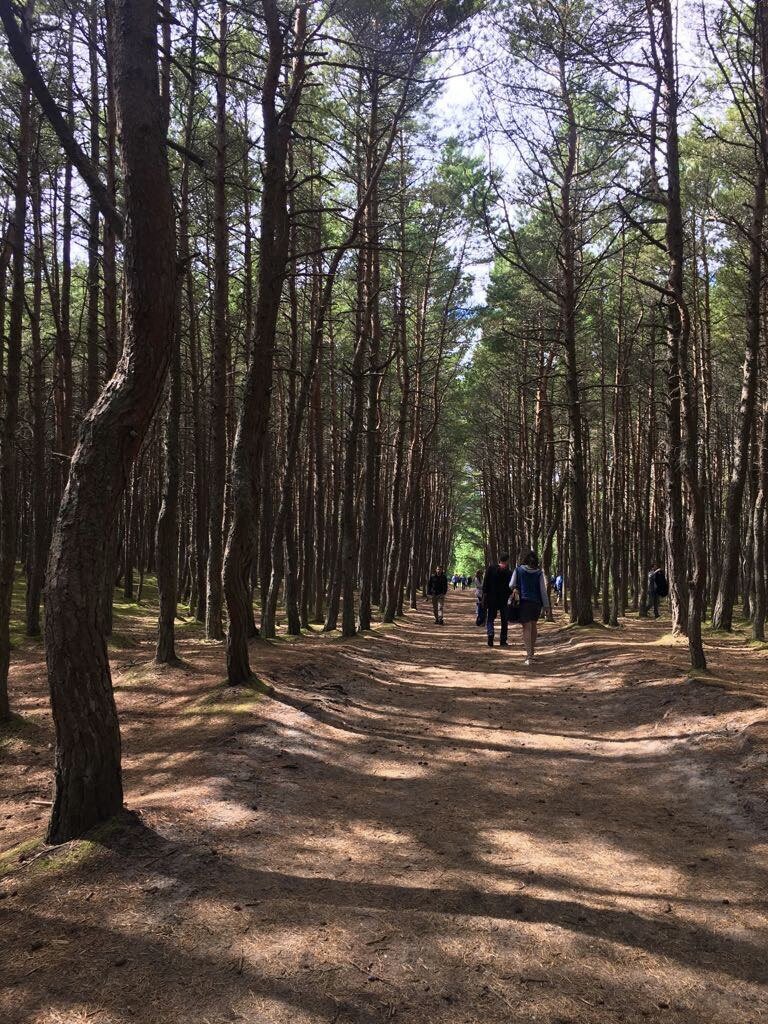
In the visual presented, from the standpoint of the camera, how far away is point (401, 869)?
A: 394 cm

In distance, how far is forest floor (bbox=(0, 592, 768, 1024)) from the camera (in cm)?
274

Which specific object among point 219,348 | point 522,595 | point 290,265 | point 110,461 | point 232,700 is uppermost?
point 290,265

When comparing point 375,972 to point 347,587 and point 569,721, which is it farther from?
point 347,587

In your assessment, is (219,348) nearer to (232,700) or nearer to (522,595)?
(232,700)

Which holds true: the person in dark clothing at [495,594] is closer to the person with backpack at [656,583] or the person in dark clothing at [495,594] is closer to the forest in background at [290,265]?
the forest in background at [290,265]

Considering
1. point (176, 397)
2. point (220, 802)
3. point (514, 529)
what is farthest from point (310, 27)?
point (514, 529)

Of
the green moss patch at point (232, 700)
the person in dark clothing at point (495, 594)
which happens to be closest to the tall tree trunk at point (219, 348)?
the green moss patch at point (232, 700)

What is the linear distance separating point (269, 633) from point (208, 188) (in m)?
9.87

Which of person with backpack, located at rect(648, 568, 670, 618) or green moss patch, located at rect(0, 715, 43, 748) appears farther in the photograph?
person with backpack, located at rect(648, 568, 670, 618)

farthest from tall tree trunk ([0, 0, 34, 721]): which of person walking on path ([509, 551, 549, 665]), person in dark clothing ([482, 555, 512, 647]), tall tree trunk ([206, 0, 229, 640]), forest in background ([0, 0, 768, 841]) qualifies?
person in dark clothing ([482, 555, 512, 647])

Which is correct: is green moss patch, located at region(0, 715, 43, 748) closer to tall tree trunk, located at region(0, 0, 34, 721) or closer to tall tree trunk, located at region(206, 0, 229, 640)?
tall tree trunk, located at region(0, 0, 34, 721)

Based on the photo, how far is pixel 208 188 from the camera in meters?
14.9

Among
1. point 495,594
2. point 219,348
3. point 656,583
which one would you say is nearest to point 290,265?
point 219,348

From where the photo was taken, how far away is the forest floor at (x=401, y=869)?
2.74 metres
